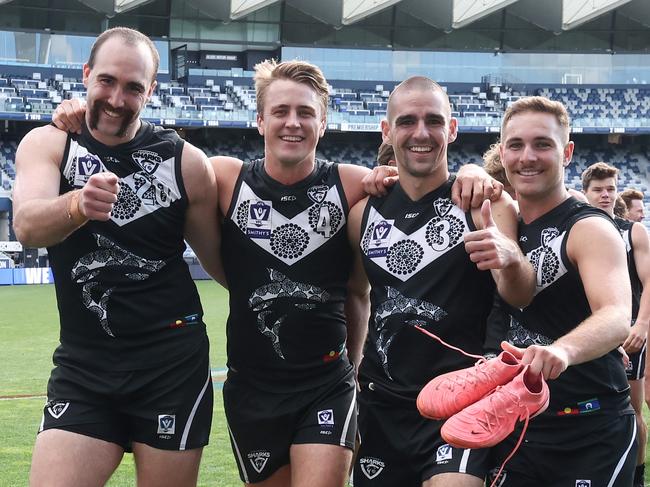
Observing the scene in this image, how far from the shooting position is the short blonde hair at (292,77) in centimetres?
473

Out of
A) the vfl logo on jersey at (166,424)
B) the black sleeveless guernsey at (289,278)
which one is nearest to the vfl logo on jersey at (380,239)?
the black sleeveless guernsey at (289,278)

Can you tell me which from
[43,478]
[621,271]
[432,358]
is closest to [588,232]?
[621,271]

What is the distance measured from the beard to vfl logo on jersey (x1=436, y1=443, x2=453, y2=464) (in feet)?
6.78

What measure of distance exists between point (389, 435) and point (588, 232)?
130 cm

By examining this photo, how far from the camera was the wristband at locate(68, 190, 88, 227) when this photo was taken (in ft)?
12.2

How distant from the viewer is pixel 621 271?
150 inches

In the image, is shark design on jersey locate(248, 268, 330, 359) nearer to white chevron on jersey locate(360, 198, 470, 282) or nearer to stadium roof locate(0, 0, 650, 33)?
white chevron on jersey locate(360, 198, 470, 282)

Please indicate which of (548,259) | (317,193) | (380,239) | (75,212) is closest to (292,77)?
(317,193)

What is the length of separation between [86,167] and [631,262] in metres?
4.27

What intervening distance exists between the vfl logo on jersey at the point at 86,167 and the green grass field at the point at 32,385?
368 cm

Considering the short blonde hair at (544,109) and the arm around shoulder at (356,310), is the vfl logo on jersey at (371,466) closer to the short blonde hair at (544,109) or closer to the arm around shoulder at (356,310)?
the arm around shoulder at (356,310)

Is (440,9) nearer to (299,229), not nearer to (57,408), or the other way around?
(299,229)

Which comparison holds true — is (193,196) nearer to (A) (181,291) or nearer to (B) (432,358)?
(A) (181,291)

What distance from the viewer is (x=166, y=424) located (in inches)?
171
